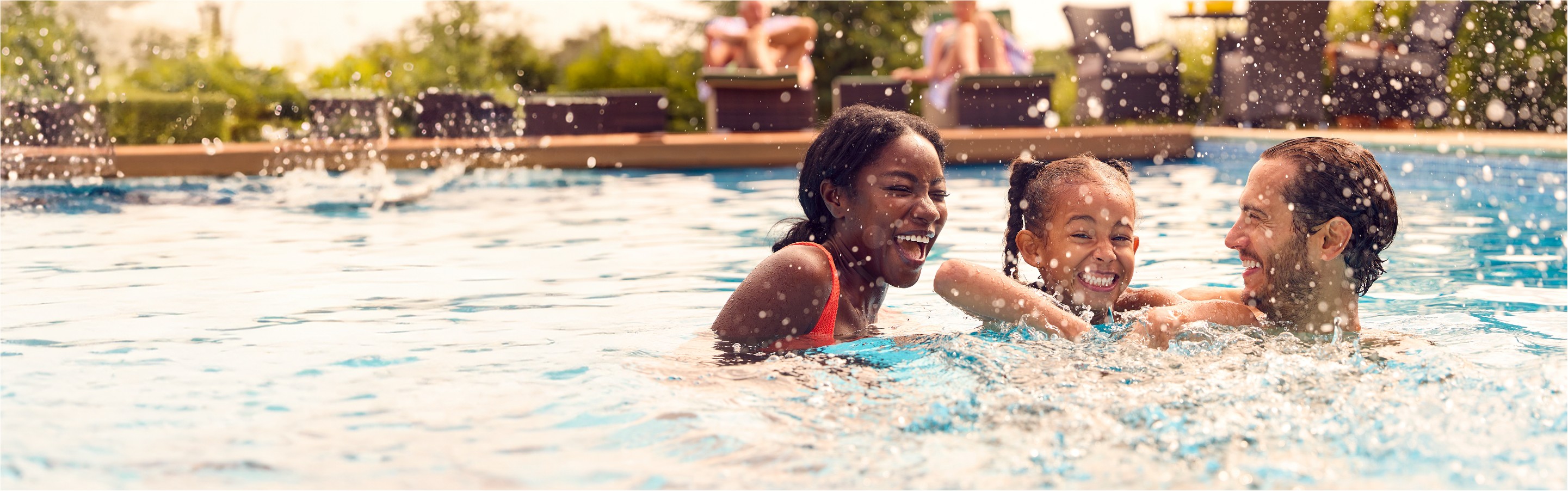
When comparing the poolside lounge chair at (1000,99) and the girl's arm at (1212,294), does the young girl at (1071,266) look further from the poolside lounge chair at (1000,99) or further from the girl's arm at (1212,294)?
the poolside lounge chair at (1000,99)

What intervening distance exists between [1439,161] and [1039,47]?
12.3m

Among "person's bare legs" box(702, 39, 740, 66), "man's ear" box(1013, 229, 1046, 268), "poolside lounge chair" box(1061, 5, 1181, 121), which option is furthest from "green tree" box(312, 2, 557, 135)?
"man's ear" box(1013, 229, 1046, 268)

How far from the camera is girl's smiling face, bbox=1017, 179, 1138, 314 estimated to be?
3.38 meters

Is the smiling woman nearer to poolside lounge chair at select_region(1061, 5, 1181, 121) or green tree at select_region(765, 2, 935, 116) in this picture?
poolside lounge chair at select_region(1061, 5, 1181, 121)

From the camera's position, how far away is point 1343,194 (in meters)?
3.35

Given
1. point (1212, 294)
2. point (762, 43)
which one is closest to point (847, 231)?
point (1212, 294)

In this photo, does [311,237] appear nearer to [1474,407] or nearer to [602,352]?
[602,352]

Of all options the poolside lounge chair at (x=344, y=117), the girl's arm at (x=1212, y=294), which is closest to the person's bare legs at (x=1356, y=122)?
the poolside lounge chair at (x=344, y=117)

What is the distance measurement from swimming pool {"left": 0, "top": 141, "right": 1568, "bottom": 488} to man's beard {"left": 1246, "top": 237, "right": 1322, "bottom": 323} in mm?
172

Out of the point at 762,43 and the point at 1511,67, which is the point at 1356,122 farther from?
the point at 762,43

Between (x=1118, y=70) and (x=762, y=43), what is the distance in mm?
3899

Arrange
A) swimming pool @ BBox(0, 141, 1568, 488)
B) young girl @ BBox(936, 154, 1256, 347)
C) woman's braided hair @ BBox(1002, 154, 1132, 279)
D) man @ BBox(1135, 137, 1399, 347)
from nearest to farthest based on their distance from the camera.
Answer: swimming pool @ BBox(0, 141, 1568, 488)
young girl @ BBox(936, 154, 1256, 347)
man @ BBox(1135, 137, 1399, 347)
woman's braided hair @ BBox(1002, 154, 1132, 279)

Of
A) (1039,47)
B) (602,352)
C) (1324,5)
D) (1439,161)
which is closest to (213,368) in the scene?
(602,352)

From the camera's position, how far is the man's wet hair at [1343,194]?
3.35 m
